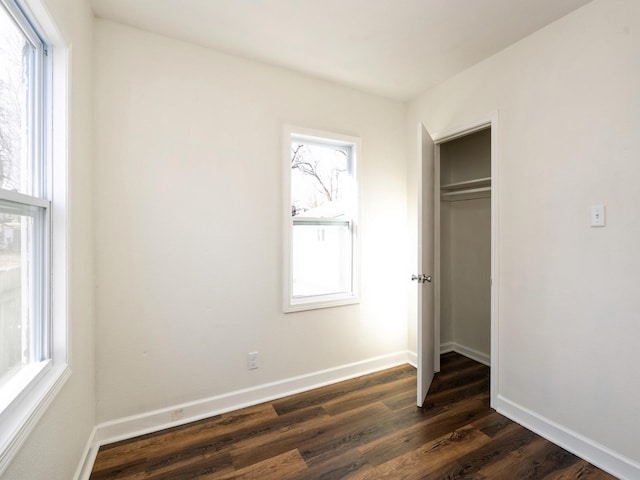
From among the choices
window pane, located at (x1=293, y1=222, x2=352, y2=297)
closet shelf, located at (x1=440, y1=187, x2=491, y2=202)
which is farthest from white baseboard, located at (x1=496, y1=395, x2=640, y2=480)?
closet shelf, located at (x1=440, y1=187, x2=491, y2=202)

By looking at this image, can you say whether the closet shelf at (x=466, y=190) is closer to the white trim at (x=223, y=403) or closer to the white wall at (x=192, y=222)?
the white wall at (x=192, y=222)

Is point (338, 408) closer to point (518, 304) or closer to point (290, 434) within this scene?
point (290, 434)

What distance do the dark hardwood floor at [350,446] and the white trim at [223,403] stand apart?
5 centimetres

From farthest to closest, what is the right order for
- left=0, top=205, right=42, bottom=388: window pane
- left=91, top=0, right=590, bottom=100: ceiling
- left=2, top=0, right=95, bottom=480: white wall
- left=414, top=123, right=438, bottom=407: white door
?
left=414, top=123, right=438, bottom=407: white door → left=91, top=0, right=590, bottom=100: ceiling → left=2, top=0, right=95, bottom=480: white wall → left=0, top=205, right=42, bottom=388: window pane

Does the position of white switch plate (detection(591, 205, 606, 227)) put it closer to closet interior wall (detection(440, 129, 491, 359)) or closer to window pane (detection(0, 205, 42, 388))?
closet interior wall (detection(440, 129, 491, 359))

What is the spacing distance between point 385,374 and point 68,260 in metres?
2.52

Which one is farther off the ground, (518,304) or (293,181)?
(293,181)

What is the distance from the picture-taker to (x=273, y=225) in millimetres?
2369

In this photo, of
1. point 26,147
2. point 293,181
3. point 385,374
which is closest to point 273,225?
point 293,181

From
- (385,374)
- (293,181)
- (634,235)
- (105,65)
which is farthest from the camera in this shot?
(385,374)

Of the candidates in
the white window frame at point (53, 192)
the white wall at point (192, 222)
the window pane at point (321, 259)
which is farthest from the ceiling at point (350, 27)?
the window pane at point (321, 259)

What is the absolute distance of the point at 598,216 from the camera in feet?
5.52

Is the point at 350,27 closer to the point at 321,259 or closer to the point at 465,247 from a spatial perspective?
the point at 321,259

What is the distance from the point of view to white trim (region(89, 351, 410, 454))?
1884mm
